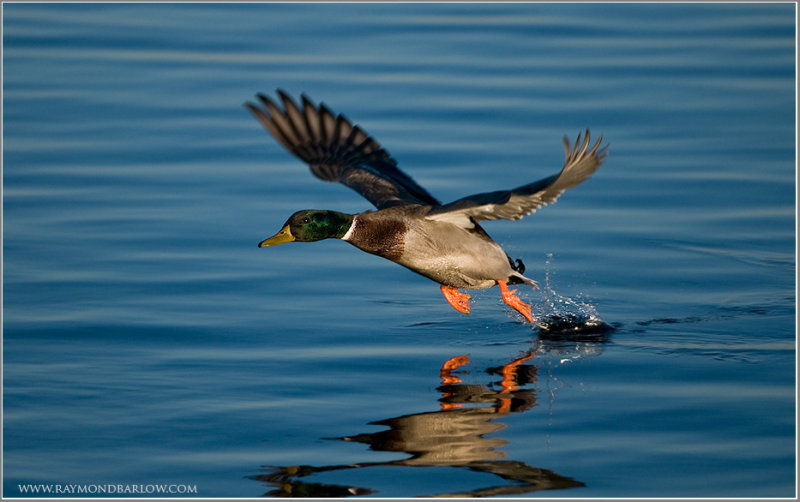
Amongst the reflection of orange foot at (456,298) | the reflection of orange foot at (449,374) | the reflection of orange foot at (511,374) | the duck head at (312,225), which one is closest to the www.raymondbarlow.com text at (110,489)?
the reflection of orange foot at (449,374)

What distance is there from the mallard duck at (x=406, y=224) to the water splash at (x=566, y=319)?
8.4 inches

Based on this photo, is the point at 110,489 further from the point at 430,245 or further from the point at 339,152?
the point at 339,152

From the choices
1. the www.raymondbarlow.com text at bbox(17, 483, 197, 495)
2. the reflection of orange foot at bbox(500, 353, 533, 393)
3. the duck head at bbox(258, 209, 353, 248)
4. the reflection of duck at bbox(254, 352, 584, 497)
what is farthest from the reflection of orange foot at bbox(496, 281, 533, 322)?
the www.raymondbarlow.com text at bbox(17, 483, 197, 495)

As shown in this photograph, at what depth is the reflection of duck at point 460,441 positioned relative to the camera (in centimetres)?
580

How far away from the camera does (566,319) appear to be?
27.8ft

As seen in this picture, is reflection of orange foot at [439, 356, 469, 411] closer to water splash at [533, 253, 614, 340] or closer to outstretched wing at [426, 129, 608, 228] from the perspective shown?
water splash at [533, 253, 614, 340]

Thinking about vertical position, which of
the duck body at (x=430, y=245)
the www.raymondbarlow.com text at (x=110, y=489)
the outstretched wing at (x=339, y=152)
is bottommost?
the www.raymondbarlow.com text at (x=110, y=489)

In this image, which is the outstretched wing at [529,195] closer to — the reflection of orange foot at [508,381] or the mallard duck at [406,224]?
the mallard duck at [406,224]

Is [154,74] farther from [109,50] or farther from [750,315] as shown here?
[750,315]

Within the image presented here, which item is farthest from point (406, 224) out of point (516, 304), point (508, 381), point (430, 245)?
point (508, 381)

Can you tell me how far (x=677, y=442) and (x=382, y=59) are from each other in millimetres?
10074

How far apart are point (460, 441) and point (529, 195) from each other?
1.58m

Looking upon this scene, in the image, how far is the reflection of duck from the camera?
228 inches

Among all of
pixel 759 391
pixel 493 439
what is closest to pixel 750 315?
pixel 759 391
